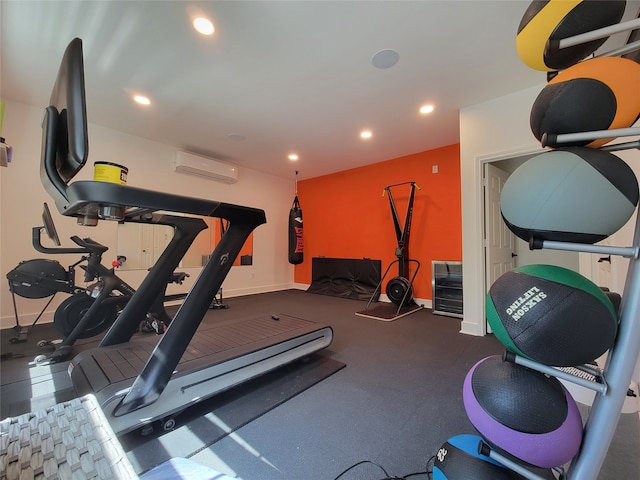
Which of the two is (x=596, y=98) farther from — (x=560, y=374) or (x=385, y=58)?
(x=385, y=58)

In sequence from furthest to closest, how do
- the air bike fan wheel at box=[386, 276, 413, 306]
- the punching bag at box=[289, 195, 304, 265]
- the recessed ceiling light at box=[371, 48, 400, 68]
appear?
1. the punching bag at box=[289, 195, 304, 265]
2. the air bike fan wheel at box=[386, 276, 413, 306]
3. the recessed ceiling light at box=[371, 48, 400, 68]

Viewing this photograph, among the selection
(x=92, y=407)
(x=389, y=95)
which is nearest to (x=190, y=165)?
(x=389, y=95)

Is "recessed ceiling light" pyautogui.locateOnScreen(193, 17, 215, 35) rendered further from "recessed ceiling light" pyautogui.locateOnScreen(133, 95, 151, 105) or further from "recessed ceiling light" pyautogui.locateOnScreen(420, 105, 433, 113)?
"recessed ceiling light" pyautogui.locateOnScreen(420, 105, 433, 113)

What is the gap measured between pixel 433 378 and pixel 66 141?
8.76 feet

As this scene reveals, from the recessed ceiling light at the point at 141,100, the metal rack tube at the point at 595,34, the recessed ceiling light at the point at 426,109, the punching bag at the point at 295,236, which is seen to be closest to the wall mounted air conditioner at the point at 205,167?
the recessed ceiling light at the point at 141,100

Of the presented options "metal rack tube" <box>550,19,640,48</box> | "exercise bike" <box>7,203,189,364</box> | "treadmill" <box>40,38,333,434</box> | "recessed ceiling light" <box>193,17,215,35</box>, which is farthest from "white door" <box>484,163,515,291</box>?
"exercise bike" <box>7,203,189,364</box>

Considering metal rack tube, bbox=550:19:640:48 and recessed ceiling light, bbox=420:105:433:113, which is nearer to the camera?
metal rack tube, bbox=550:19:640:48

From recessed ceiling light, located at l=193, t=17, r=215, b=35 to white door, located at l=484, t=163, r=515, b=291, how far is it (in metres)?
3.33

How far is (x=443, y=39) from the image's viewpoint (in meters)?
2.26

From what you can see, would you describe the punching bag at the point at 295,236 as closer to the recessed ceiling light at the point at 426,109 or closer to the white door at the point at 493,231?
the recessed ceiling light at the point at 426,109

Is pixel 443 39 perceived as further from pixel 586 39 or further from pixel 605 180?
pixel 605 180

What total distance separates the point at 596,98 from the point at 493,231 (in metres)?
3.23

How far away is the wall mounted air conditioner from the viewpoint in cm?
463

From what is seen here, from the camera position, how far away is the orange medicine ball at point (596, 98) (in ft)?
2.24
